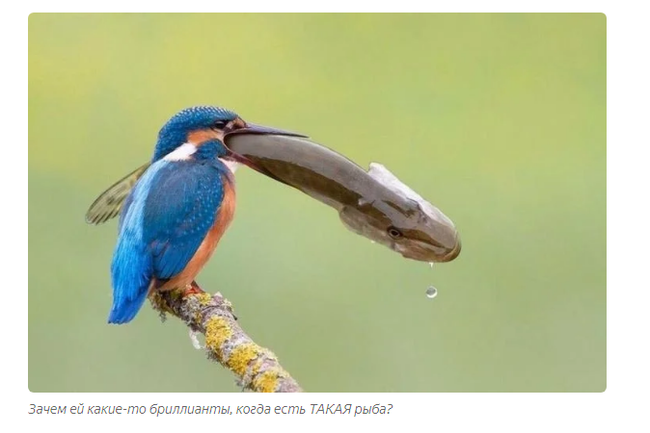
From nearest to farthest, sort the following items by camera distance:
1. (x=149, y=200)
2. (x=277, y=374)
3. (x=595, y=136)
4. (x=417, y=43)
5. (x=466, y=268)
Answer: (x=277, y=374)
(x=149, y=200)
(x=466, y=268)
(x=595, y=136)
(x=417, y=43)

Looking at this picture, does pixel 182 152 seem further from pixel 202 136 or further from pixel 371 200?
pixel 371 200

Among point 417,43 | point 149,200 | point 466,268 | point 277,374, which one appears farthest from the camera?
point 417,43

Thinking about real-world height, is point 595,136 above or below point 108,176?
above

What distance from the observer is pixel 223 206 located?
2.69 m

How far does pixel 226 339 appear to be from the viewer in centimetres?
230

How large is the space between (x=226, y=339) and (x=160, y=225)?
1.37 ft

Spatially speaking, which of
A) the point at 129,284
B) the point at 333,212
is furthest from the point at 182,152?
the point at 333,212

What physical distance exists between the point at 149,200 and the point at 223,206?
217mm

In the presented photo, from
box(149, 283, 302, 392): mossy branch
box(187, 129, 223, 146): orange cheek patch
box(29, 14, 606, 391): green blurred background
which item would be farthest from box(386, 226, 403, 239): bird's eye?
box(29, 14, 606, 391): green blurred background

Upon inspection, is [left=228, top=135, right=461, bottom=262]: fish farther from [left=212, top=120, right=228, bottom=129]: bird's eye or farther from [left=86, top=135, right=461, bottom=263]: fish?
[left=212, top=120, right=228, bottom=129]: bird's eye

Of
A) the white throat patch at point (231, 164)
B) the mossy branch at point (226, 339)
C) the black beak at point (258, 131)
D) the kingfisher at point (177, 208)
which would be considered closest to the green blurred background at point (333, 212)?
the mossy branch at point (226, 339)

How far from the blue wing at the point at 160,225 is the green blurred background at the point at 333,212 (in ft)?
1.30

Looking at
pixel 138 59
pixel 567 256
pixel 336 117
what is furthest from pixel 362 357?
pixel 138 59

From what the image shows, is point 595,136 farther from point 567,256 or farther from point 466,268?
point 466,268
